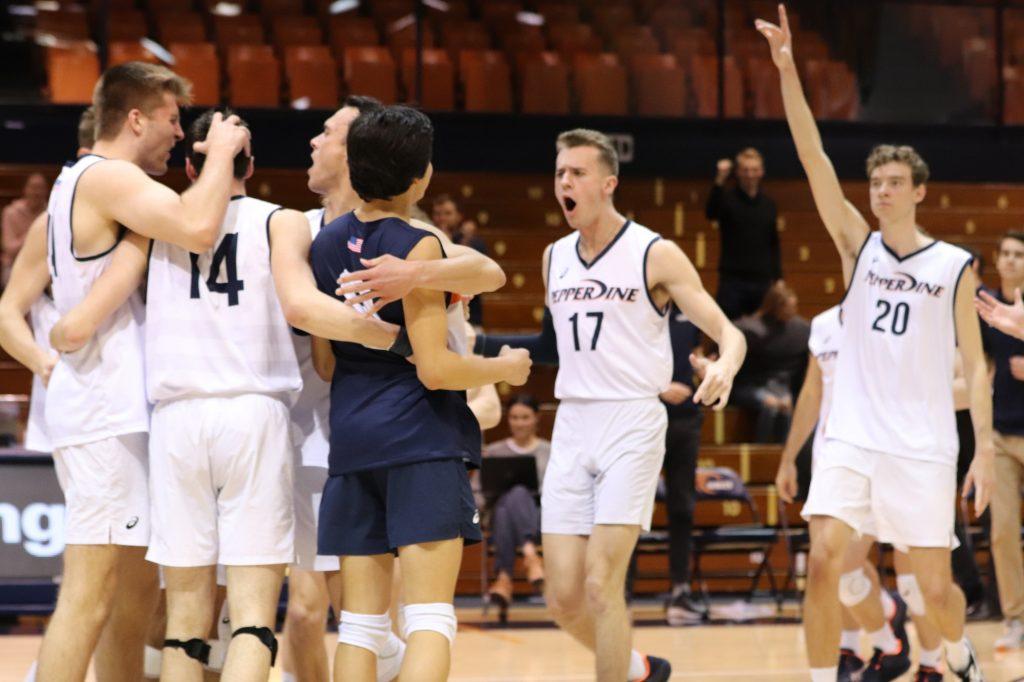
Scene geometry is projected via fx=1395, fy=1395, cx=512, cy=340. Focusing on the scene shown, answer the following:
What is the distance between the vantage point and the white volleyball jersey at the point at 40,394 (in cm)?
641

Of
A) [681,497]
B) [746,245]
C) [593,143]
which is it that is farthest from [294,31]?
[593,143]

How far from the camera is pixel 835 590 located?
552 centimetres

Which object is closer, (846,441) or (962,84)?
(846,441)

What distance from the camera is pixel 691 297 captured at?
534 cm

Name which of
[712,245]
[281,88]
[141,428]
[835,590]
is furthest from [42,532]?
[712,245]

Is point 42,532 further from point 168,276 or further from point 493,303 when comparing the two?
point 493,303

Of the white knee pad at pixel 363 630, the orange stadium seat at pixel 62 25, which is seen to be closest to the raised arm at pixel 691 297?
the white knee pad at pixel 363 630

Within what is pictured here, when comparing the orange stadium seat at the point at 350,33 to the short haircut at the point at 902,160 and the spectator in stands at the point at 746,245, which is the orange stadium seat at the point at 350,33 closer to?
the spectator in stands at the point at 746,245

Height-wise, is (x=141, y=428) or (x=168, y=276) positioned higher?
(x=168, y=276)

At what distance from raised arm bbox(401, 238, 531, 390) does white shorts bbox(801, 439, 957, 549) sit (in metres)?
2.25

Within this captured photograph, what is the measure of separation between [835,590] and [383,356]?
95.7 inches

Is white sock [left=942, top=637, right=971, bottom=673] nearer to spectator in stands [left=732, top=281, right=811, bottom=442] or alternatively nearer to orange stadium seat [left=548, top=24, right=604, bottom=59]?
spectator in stands [left=732, top=281, right=811, bottom=442]

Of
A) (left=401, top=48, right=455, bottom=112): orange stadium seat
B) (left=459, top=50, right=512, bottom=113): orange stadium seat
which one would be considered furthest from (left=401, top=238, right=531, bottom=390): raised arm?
(left=459, top=50, right=512, bottom=113): orange stadium seat

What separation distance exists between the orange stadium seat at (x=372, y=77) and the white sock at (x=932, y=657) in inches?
307
